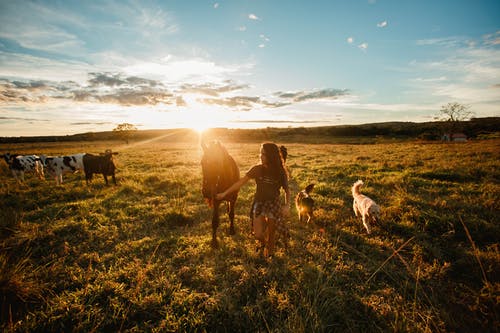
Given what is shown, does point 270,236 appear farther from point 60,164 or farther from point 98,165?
point 60,164

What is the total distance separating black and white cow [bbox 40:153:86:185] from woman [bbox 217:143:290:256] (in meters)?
11.8

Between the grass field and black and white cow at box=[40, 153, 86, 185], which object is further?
black and white cow at box=[40, 153, 86, 185]

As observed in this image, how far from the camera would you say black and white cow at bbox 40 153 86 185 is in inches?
456

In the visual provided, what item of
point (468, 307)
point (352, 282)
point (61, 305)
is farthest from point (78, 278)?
point (468, 307)

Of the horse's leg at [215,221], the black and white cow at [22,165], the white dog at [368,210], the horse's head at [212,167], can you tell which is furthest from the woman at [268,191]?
the black and white cow at [22,165]

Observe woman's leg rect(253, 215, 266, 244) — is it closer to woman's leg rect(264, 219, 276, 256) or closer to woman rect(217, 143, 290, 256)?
woman rect(217, 143, 290, 256)

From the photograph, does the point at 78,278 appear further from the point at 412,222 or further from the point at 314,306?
the point at 412,222

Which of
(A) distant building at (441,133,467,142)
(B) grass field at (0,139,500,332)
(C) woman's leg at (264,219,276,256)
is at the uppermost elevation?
(A) distant building at (441,133,467,142)

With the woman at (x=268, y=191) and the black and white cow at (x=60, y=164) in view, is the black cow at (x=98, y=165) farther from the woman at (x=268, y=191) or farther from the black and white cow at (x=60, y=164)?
the woman at (x=268, y=191)

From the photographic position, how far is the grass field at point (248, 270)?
317 cm

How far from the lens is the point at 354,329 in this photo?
9.88ft

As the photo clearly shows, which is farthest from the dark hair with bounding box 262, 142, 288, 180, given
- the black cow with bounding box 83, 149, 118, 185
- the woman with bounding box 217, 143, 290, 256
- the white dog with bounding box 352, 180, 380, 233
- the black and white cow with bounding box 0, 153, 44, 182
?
the black and white cow with bounding box 0, 153, 44, 182

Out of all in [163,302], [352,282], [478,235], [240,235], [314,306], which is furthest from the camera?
[240,235]

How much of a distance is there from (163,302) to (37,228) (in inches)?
189
